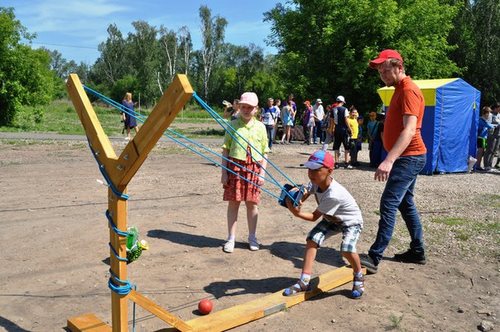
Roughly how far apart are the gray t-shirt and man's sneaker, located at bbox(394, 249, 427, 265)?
4.46 ft

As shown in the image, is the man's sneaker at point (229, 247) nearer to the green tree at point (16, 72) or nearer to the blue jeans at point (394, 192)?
the blue jeans at point (394, 192)

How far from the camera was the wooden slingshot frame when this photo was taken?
2871 millimetres

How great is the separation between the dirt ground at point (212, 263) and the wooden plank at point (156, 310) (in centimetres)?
39

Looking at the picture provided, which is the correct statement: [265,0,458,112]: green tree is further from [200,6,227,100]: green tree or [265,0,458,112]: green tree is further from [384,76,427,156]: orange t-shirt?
[200,6,227,100]: green tree

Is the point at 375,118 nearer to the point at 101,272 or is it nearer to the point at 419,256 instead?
the point at 419,256

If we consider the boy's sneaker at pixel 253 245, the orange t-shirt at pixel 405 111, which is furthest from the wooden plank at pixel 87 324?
the orange t-shirt at pixel 405 111

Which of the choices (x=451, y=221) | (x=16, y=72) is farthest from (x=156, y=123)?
(x=16, y=72)

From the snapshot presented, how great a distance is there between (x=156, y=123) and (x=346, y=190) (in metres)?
2.67

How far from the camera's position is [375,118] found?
1412 centimetres

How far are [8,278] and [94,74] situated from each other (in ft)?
291

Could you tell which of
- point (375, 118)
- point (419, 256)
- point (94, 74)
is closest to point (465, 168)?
point (375, 118)

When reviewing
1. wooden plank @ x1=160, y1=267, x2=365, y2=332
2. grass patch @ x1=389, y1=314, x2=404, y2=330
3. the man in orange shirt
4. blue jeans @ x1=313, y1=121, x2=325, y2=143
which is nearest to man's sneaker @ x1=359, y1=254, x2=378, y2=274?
the man in orange shirt

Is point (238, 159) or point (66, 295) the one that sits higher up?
point (238, 159)

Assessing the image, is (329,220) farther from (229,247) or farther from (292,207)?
(229,247)
